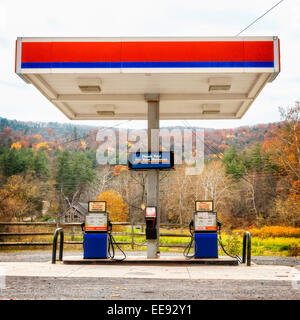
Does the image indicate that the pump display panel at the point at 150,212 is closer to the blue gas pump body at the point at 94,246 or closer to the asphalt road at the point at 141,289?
the blue gas pump body at the point at 94,246

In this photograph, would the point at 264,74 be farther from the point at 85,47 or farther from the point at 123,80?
the point at 85,47

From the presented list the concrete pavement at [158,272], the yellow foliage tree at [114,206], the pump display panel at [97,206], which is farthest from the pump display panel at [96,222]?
the yellow foliage tree at [114,206]

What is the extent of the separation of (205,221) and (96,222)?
310 centimetres

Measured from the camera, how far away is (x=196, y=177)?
Answer: 53.0 metres

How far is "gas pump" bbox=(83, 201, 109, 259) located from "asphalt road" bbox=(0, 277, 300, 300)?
→ 2734 mm

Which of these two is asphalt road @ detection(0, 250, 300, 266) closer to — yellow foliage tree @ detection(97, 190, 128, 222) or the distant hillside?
yellow foliage tree @ detection(97, 190, 128, 222)

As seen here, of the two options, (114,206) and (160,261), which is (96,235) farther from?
(114,206)

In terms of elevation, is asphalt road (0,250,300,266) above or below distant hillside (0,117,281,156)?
below

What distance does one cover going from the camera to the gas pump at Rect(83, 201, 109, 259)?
10.9 meters

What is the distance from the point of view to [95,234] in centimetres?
1089

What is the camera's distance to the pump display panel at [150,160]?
11.0m

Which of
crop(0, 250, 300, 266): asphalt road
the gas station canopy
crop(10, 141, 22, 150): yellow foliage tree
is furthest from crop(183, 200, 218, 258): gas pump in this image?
crop(10, 141, 22, 150): yellow foliage tree

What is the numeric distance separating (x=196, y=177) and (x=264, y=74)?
43.0 m

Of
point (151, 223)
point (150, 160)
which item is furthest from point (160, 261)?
point (150, 160)
